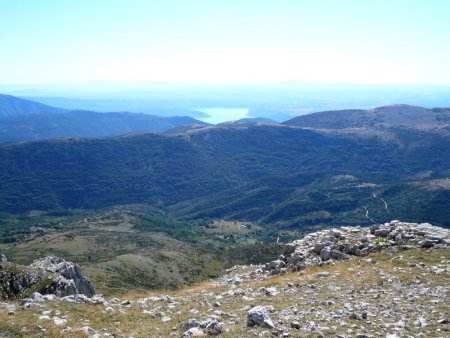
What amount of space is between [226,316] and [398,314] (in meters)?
8.97

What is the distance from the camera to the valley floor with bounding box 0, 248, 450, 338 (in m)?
19.2

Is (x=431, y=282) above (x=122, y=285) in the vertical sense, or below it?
above

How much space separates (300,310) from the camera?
22.6 metres

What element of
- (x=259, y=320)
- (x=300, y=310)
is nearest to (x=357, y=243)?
(x=300, y=310)

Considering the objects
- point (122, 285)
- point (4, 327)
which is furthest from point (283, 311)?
point (122, 285)

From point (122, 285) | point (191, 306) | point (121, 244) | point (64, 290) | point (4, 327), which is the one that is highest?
point (4, 327)

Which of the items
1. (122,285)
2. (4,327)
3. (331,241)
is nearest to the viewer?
(4,327)

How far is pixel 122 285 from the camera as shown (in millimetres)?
80125

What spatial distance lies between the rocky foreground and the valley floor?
5 centimetres

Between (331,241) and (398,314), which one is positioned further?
(331,241)

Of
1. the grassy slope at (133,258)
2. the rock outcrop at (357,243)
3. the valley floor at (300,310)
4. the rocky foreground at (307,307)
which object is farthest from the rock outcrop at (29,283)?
the grassy slope at (133,258)

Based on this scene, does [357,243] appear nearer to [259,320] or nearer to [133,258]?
[259,320]

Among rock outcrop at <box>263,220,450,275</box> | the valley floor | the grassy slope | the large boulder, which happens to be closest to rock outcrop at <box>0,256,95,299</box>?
the large boulder

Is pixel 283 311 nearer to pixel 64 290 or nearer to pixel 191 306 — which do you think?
pixel 191 306
